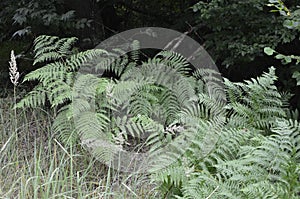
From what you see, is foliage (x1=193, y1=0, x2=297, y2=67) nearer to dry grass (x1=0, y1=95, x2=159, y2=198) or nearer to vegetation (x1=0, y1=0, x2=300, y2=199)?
vegetation (x1=0, y1=0, x2=300, y2=199)

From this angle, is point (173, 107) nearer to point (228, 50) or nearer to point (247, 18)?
point (228, 50)

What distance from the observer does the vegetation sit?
2.39m

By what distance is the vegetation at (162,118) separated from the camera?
7.86ft

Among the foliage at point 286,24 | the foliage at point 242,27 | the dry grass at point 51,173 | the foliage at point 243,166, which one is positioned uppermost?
the foliage at point 286,24

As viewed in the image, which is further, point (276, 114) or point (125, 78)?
point (125, 78)

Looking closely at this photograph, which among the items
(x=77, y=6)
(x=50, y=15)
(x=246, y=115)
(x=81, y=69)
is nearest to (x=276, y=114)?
(x=246, y=115)

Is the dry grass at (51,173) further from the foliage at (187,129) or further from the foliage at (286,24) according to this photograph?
the foliage at (286,24)

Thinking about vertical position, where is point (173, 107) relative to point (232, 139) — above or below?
below

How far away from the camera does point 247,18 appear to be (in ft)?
11.9

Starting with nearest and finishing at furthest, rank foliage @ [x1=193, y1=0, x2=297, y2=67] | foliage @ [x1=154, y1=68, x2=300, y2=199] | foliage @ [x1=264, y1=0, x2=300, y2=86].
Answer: foliage @ [x1=154, y1=68, x2=300, y2=199] → foliage @ [x1=264, y1=0, x2=300, y2=86] → foliage @ [x1=193, y1=0, x2=297, y2=67]

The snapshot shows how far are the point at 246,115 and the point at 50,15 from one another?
7.66 ft

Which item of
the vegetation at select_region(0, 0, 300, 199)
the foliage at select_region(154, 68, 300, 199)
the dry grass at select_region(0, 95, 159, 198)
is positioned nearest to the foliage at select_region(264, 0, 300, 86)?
the vegetation at select_region(0, 0, 300, 199)

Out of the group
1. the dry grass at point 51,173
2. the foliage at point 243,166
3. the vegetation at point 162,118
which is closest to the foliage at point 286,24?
the vegetation at point 162,118

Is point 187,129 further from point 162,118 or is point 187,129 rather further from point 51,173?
point 51,173
